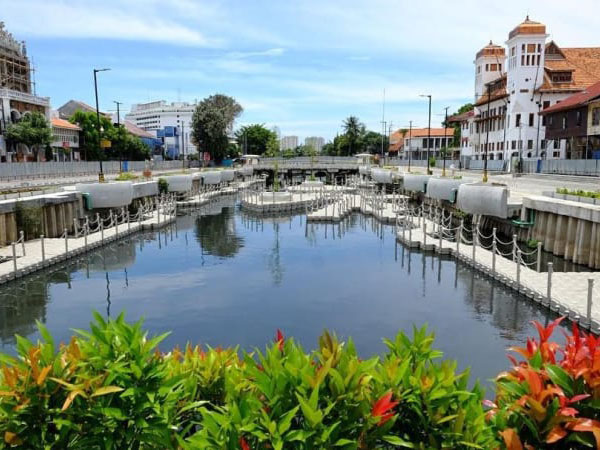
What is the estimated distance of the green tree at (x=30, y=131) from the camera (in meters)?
65.1

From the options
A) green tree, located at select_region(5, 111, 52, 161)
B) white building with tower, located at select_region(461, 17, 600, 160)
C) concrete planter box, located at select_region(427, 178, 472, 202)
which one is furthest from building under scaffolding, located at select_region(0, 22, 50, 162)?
white building with tower, located at select_region(461, 17, 600, 160)

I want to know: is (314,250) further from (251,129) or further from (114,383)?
(251,129)

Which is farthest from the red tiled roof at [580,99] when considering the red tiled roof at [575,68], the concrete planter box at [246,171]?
the concrete planter box at [246,171]

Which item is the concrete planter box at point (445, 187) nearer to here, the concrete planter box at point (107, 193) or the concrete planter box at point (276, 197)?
the concrete planter box at point (276, 197)

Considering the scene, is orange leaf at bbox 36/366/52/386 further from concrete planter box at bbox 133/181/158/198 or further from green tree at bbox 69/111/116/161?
green tree at bbox 69/111/116/161

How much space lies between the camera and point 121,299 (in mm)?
20234

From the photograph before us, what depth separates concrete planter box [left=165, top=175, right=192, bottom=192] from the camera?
5362 centimetres

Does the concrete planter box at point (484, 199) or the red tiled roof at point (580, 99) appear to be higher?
the red tiled roof at point (580, 99)

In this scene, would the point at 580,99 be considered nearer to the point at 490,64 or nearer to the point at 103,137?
the point at 490,64

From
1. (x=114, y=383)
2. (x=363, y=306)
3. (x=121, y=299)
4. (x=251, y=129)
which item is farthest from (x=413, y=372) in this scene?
(x=251, y=129)

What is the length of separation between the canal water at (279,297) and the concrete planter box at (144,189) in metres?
10.4

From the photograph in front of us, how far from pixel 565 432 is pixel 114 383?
3.44 m

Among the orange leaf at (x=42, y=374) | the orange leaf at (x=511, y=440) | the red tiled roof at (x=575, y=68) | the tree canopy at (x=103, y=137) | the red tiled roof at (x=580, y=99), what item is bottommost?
the orange leaf at (x=511, y=440)

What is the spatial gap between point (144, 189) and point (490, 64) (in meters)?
69.6
